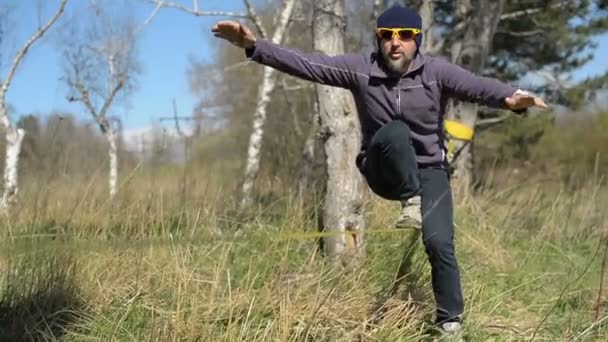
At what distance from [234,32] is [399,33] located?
2.87 ft

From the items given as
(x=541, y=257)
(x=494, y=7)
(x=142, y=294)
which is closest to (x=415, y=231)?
(x=142, y=294)

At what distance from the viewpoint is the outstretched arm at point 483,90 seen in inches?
140

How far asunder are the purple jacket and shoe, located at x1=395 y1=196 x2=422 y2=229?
303mm

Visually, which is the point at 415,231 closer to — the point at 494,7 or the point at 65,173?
the point at 65,173

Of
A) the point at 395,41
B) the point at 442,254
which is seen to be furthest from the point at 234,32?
the point at 442,254

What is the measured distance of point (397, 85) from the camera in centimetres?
391

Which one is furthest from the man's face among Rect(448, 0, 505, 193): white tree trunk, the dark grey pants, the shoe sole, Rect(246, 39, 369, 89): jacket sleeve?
Rect(448, 0, 505, 193): white tree trunk

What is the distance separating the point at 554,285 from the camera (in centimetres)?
556

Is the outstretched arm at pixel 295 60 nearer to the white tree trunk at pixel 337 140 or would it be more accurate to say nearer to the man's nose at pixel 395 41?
the man's nose at pixel 395 41

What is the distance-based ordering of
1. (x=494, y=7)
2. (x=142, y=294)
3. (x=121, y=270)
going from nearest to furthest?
(x=142, y=294) < (x=121, y=270) < (x=494, y=7)

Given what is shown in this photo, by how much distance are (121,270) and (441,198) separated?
1.92 meters

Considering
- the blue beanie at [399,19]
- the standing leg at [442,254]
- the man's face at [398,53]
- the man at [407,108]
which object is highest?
the blue beanie at [399,19]

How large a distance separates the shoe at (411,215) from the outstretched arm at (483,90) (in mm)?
671

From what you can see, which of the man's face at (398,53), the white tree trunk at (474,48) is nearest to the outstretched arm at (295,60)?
the man's face at (398,53)
